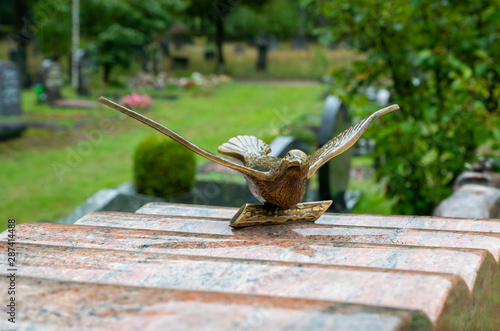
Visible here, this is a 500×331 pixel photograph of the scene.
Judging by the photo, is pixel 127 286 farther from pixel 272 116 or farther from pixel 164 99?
pixel 164 99

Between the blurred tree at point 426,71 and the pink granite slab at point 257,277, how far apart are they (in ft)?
9.76

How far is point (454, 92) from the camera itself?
4488 millimetres

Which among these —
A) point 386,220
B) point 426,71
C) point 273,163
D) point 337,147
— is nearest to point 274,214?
point 273,163

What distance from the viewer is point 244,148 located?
2.07 meters

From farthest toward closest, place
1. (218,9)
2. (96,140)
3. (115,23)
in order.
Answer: (218,9) < (115,23) < (96,140)

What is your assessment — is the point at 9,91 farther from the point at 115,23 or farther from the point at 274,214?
the point at 274,214

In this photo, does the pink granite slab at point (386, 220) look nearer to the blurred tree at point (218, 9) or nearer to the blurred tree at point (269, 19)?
the blurred tree at point (218, 9)

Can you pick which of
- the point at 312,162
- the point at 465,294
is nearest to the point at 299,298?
the point at 465,294

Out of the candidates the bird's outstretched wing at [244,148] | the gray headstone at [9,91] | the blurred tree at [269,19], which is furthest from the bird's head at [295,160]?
the blurred tree at [269,19]

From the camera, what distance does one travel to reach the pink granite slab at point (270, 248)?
1.54 meters

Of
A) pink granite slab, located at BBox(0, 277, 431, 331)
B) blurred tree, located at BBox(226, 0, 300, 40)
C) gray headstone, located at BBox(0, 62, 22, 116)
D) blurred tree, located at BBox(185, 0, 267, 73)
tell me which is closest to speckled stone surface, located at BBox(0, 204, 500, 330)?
pink granite slab, located at BBox(0, 277, 431, 331)

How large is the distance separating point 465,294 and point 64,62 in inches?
760

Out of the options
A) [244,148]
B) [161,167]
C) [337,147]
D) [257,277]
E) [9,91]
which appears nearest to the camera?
[257,277]

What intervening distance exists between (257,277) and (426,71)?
3623 mm
